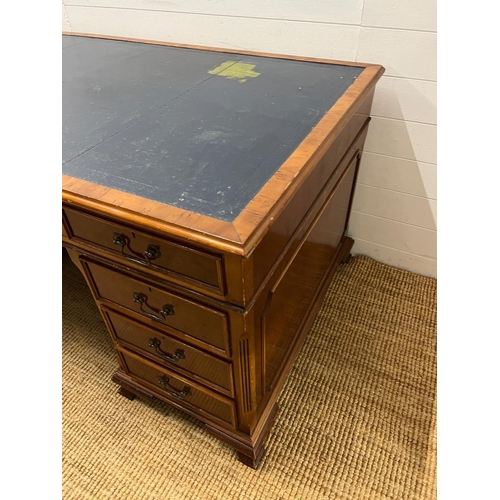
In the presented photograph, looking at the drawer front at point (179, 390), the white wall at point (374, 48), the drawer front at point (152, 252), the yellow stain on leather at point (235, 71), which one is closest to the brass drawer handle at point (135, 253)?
the drawer front at point (152, 252)

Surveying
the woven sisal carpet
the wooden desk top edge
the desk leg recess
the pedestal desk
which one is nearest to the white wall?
the pedestal desk

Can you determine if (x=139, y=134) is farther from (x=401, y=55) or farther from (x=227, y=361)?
(x=401, y=55)

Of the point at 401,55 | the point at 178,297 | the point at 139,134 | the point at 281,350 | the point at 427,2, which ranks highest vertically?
the point at 427,2

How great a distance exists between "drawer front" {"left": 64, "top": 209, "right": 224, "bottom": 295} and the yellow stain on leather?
1.72 feet

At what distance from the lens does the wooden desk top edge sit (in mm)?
562

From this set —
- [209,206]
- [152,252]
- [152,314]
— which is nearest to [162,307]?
[152,314]

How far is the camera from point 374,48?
1.09 m

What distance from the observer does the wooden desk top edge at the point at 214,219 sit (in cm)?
56

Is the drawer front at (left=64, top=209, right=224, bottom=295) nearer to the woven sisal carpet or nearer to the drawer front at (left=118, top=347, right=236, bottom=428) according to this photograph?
the drawer front at (left=118, top=347, right=236, bottom=428)

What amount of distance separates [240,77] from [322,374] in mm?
875

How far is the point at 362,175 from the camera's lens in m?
1.36

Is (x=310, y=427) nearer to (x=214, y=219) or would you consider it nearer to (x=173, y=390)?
(x=173, y=390)

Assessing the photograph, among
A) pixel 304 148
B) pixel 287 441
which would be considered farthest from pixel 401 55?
pixel 287 441

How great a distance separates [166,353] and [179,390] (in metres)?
0.15
